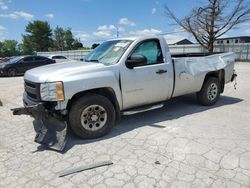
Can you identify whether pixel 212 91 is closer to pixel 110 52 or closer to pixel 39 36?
pixel 110 52

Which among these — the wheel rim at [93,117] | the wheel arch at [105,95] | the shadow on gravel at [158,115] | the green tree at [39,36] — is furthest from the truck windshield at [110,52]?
the green tree at [39,36]

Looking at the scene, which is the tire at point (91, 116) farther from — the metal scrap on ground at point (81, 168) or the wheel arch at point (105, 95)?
the metal scrap on ground at point (81, 168)

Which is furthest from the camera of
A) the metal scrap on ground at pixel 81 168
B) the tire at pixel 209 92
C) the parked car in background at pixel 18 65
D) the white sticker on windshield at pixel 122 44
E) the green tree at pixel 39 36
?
the green tree at pixel 39 36

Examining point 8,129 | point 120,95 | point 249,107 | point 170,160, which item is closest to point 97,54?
point 120,95

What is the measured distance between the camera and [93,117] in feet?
14.1

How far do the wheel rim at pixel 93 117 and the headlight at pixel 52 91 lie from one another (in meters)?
0.55

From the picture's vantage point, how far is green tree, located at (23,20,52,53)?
6128 centimetres

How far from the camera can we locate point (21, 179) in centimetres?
311

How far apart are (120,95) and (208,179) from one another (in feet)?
7.14

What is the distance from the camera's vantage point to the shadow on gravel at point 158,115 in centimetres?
443

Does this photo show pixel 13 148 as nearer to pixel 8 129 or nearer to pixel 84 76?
pixel 8 129

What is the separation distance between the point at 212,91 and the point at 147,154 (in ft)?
11.6

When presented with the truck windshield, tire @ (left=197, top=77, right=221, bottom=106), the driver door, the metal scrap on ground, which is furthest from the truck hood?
tire @ (left=197, top=77, right=221, bottom=106)

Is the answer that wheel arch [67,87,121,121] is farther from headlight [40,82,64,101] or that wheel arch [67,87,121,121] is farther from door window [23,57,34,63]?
door window [23,57,34,63]
